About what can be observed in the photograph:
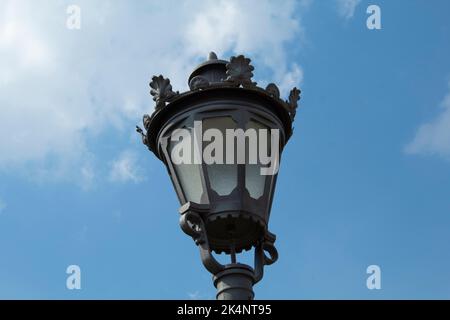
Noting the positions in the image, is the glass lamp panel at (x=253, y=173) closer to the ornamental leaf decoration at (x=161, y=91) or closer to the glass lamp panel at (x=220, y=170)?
the glass lamp panel at (x=220, y=170)

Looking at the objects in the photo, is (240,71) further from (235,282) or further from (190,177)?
(235,282)

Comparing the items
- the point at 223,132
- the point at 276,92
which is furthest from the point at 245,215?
the point at 276,92

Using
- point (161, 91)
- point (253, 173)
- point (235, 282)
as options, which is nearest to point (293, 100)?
point (253, 173)

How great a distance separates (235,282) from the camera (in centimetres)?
549

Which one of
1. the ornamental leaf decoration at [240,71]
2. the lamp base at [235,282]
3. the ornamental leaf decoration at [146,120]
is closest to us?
the lamp base at [235,282]

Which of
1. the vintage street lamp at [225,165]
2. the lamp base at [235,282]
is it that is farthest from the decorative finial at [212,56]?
the lamp base at [235,282]

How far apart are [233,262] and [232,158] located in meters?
0.69

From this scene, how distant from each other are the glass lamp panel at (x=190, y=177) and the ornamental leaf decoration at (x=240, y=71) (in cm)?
52

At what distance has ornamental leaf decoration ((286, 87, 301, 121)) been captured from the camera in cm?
609

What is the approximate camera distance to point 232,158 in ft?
18.7

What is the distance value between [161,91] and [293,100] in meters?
0.95

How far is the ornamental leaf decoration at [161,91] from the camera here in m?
5.95
